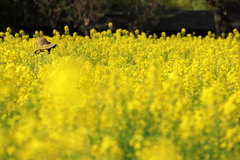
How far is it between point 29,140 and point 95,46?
8.03 metres

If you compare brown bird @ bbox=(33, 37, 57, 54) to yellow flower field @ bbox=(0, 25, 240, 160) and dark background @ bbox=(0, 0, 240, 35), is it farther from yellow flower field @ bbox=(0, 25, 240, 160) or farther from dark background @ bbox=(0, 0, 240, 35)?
dark background @ bbox=(0, 0, 240, 35)

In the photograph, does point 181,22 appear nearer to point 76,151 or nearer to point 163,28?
point 163,28

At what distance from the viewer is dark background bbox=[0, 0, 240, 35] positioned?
1958 cm

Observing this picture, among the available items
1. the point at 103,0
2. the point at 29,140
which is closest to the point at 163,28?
the point at 103,0

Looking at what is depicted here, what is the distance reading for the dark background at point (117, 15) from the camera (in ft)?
64.2

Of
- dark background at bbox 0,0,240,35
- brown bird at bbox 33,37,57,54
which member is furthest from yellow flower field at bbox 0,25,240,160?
dark background at bbox 0,0,240,35

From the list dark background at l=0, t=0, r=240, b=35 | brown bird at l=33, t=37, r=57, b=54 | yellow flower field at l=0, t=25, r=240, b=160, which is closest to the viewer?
yellow flower field at l=0, t=25, r=240, b=160

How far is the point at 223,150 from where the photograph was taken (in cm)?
430

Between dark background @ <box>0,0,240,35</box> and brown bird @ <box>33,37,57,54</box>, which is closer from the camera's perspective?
brown bird @ <box>33,37,57,54</box>

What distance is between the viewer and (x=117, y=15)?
2408cm

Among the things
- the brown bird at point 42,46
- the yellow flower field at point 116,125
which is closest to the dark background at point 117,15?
the brown bird at point 42,46

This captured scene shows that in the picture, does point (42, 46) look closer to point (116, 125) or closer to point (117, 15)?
point (116, 125)

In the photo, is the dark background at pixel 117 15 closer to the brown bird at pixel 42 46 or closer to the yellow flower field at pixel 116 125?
the brown bird at pixel 42 46

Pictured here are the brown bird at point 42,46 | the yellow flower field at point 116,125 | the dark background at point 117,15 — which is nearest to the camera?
the yellow flower field at point 116,125
